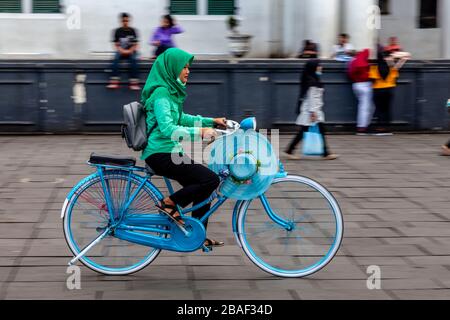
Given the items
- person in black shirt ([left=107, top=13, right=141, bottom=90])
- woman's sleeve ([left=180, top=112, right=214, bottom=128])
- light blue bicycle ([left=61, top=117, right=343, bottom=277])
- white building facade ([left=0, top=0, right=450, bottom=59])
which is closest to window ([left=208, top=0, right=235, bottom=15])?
white building facade ([left=0, top=0, right=450, bottom=59])

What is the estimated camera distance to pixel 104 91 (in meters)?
14.1

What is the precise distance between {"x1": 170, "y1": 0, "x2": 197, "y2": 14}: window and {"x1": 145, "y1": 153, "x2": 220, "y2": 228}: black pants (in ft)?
34.5

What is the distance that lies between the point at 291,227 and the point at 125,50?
9.00 metres

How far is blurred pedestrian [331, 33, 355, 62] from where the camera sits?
14541mm

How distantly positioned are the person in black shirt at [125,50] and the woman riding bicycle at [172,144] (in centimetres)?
864

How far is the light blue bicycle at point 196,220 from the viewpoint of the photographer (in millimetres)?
5438

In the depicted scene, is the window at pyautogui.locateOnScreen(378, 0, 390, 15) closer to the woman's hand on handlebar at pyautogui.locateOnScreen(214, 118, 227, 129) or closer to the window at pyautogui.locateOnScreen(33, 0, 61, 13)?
the window at pyautogui.locateOnScreen(33, 0, 61, 13)

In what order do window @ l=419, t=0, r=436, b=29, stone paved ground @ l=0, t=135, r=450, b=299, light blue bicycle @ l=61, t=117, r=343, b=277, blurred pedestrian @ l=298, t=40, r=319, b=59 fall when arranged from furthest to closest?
window @ l=419, t=0, r=436, b=29, blurred pedestrian @ l=298, t=40, r=319, b=59, light blue bicycle @ l=61, t=117, r=343, b=277, stone paved ground @ l=0, t=135, r=450, b=299

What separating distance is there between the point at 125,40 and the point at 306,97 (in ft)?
13.6

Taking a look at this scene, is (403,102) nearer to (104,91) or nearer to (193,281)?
(104,91)

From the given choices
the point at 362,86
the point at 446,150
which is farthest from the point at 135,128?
the point at 362,86

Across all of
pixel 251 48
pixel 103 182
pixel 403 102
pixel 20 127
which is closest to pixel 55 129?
pixel 20 127

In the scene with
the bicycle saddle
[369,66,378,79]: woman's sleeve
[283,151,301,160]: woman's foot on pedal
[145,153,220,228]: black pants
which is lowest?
[283,151,301,160]: woman's foot on pedal

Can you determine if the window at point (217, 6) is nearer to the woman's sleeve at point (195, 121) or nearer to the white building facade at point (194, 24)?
the white building facade at point (194, 24)
